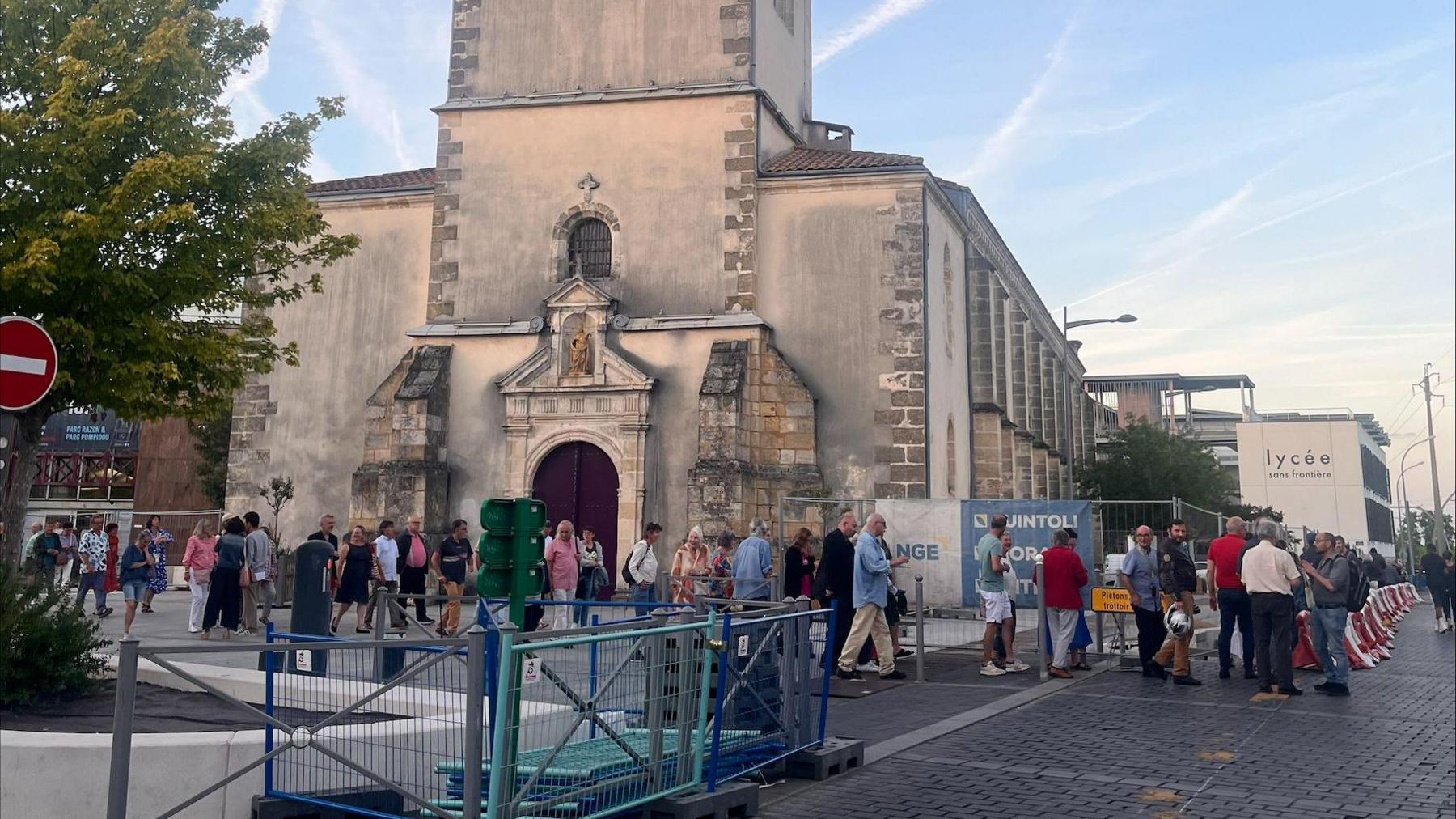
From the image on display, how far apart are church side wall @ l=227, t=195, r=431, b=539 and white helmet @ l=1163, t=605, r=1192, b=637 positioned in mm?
17367

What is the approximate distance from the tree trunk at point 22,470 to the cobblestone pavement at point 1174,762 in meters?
9.54

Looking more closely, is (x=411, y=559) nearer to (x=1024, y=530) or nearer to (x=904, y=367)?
(x=1024, y=530)

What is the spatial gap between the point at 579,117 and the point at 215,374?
1219cm

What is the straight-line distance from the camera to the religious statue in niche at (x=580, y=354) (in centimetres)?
2381

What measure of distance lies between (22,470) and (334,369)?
1229 centimetres

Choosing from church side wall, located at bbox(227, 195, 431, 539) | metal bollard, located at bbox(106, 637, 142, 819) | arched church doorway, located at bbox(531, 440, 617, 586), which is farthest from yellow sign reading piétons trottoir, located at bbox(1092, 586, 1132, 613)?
church side wall, located at bbox(227, 195, 431, 539)

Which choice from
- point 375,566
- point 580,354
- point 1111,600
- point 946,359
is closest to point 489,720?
point 1111,600

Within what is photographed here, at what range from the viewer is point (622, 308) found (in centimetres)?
2403

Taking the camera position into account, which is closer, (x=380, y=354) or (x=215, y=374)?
(x=215, y=374)

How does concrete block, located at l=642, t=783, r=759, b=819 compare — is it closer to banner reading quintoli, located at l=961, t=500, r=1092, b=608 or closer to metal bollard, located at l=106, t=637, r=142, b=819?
metal bollard, located at l=106, t=637, r=142, b=819

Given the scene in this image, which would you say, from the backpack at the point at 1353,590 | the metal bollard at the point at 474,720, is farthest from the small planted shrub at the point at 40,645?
the backpack at the point at 1353,590

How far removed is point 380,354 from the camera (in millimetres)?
25594

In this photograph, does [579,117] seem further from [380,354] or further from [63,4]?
[63,4]

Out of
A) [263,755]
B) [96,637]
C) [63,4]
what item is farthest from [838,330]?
[263,755]
